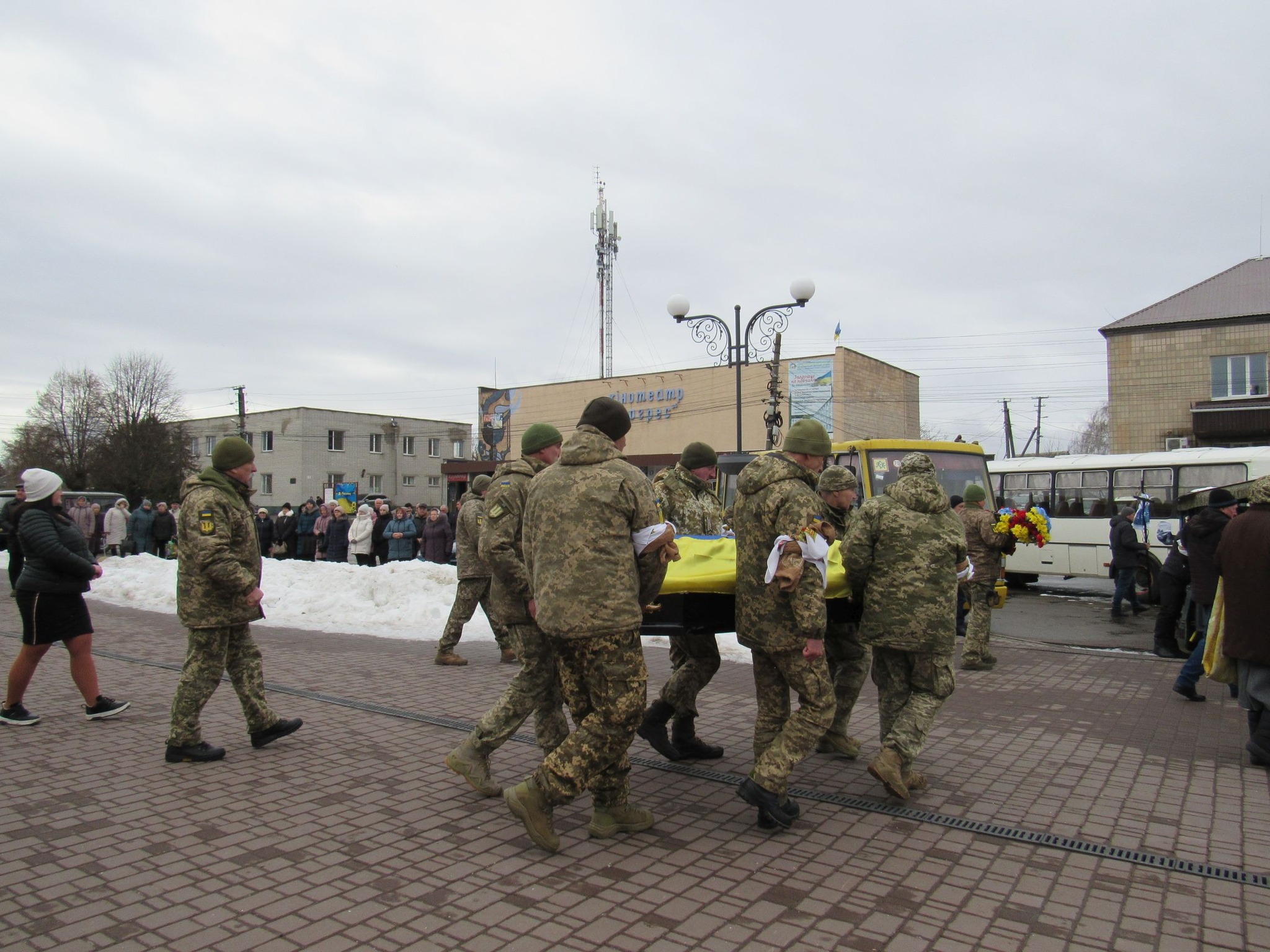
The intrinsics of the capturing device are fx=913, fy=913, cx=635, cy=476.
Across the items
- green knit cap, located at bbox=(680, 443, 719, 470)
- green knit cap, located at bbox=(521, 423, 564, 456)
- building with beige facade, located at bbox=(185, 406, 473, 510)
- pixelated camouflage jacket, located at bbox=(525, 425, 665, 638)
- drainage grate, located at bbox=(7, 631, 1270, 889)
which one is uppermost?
building with beige facade, located at bbox=(185, 406, 473, 510)

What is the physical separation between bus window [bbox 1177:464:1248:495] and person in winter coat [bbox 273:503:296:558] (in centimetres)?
1937

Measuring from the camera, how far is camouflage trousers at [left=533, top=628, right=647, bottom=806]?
13.1 feet

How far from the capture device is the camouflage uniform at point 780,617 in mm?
4312

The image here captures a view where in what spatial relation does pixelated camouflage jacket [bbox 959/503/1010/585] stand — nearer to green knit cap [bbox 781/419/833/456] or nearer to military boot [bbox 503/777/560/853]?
green knit cap [bbox 781/419/833/456]

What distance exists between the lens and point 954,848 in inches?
165

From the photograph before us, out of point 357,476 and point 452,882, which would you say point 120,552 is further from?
point 357,476

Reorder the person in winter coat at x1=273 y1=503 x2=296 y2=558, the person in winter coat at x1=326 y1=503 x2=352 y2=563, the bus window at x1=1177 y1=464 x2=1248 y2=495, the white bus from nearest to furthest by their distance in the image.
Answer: the bus window at x1=1177 y1=464 x2=1248 y2=495 < the white bus < the person in winter coat at x1=326 y1=503 x2=352 y2=563 < the person in winter coat at x1=273 y1=503 x2=296 y2=558

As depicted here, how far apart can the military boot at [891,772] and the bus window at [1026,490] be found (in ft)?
54.1

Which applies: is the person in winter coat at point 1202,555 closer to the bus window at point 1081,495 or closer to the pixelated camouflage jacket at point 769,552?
the pixelated camouflage jacket at point 769,552

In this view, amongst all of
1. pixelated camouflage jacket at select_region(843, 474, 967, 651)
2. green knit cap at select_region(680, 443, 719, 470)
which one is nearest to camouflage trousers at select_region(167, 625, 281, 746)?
green knit cap at select_region(680, 443, 719, 470)

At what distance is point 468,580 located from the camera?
9273 mm

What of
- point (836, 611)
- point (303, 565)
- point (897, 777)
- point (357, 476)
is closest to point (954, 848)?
point (897, 777)

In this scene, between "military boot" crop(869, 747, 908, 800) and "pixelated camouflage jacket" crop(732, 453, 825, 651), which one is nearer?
"pixelated camouflage jacket" crop(732, 453, 825, 651)

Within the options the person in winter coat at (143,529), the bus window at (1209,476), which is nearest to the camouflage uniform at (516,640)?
the bus window at (1209,476)
